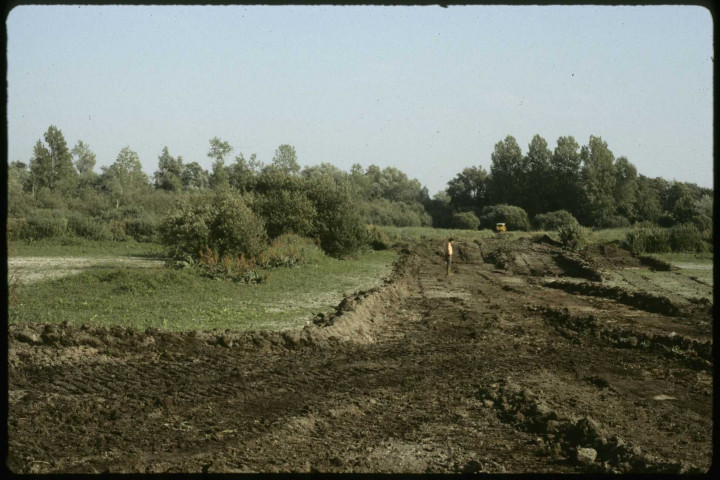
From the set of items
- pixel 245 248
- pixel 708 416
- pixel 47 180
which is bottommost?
pixel 708 416

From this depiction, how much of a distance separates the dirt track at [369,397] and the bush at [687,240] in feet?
76.7

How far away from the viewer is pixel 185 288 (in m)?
15.9

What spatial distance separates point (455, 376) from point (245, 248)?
44.2 feet

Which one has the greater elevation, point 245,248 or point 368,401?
point 245,248

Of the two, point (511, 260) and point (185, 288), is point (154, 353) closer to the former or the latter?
point (185, 288)

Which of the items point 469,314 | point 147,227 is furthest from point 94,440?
point 147,227

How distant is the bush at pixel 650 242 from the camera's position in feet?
113

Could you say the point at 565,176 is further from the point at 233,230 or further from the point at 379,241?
the point at 233,230

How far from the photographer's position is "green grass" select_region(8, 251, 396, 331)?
11.9m

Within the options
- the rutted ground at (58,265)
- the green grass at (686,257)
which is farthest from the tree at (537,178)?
the rutted ground at (58,265)

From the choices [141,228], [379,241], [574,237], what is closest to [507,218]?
[574,237]

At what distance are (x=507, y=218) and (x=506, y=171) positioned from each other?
12.1 meters

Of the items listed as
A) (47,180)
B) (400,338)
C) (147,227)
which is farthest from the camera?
(47,180)

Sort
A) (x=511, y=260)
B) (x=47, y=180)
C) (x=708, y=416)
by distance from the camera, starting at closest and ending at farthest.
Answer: (x=708, y=416), (x=511, y=260), (x=47, y=180)
